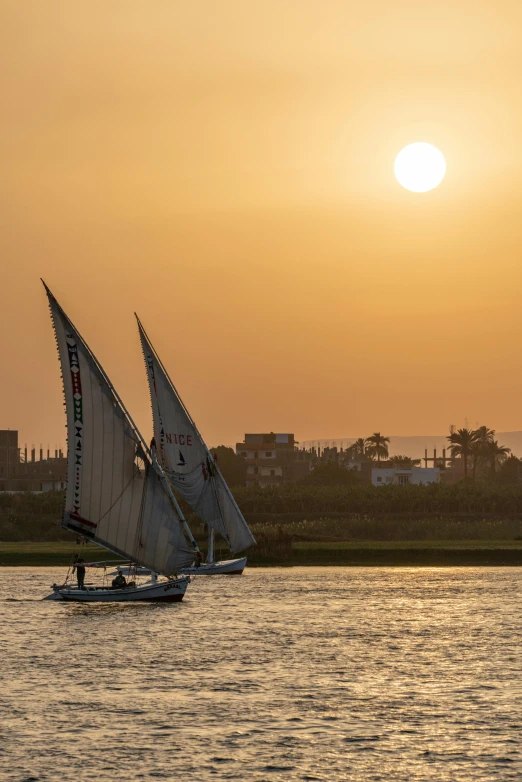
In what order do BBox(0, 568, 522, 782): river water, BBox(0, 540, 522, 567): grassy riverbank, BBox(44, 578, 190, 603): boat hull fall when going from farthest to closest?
BBox(0, 540, 522, 567): grassy riverbank
BBox(44, 578, 190, 603): boat hull
BBox(0, 568, 522, 782): river water

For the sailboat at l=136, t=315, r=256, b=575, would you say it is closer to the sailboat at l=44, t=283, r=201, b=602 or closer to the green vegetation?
the green vegetation

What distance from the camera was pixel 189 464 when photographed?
9706cm

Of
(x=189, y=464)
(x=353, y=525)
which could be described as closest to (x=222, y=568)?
(x=189, y=464)

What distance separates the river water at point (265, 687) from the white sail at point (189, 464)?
1720 centimetres

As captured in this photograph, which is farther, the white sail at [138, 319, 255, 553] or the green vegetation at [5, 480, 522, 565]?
the green vegetation at [5, 480, 522, 565]

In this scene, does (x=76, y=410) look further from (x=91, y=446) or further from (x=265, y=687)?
(x=265, y=687)

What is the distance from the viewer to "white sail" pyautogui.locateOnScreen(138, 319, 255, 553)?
316 feet

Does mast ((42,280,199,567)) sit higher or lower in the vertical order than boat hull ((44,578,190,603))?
higher

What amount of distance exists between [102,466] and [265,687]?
80.3 ft

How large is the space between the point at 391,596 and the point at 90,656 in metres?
28.4

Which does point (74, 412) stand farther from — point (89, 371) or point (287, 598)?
point (287, 598)

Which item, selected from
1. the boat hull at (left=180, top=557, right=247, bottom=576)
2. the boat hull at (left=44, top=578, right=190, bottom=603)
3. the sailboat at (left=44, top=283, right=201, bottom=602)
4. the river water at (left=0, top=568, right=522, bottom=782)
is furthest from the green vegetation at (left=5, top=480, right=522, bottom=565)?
the sailboat at (left=44, top=283, right=201, bottom=602)

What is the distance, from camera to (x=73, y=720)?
39.6 metres

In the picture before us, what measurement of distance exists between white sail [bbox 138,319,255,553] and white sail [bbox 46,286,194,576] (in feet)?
90.1
